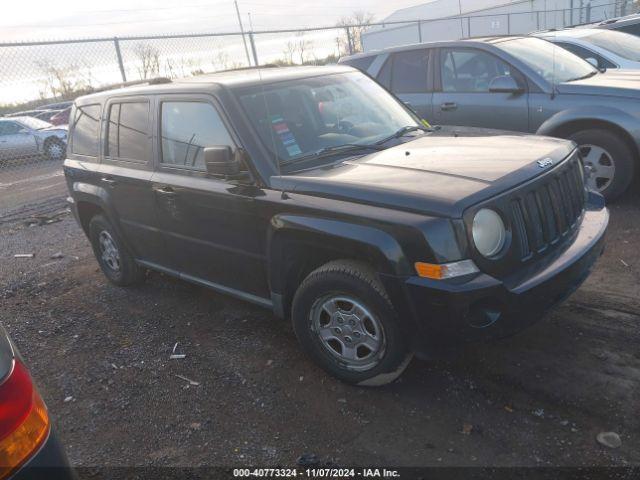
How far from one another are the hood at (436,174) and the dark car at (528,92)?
240 cm

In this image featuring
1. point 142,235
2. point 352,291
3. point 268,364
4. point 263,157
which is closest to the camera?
point 352,291

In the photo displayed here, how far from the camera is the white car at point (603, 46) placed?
26.3 ft

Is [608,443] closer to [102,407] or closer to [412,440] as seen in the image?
[412,440]

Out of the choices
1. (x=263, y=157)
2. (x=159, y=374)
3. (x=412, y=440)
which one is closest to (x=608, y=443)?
(x=412, y=440)

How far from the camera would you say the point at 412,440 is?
111 inches

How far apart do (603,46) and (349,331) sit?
24.8 feet

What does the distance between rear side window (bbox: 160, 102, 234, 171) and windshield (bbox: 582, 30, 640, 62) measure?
714 cm

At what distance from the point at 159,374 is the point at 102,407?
0.43m

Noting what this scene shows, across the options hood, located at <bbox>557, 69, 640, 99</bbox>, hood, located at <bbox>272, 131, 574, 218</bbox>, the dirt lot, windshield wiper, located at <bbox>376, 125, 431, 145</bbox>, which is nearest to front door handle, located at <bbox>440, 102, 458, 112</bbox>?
hood, located at <bbox>557, 69, 640, 99</bbox>

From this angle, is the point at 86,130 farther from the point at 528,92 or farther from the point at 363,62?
the point at 528,92

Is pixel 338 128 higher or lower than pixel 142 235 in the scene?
higher

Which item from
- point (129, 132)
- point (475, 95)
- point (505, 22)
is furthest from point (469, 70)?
point (505, 22)

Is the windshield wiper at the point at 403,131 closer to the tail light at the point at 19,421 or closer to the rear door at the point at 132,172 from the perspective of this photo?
the rear door at the point at 132,172

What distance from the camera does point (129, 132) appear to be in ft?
14.6
